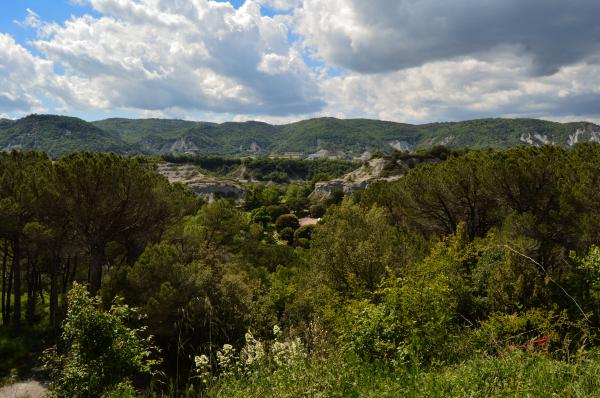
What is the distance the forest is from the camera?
27.0 ft

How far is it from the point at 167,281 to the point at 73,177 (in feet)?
24.4

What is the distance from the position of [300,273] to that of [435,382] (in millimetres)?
18665

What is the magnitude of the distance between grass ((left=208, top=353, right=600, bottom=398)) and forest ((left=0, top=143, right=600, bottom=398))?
10 cm

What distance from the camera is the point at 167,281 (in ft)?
62.4

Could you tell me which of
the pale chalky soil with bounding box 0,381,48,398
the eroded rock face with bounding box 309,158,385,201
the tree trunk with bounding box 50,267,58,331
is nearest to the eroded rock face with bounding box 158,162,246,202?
the eroded rock face with bounding box 309,158,385,201

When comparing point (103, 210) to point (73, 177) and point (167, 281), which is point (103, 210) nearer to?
point (73, 177)

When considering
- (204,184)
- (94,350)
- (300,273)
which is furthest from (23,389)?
(204,184)

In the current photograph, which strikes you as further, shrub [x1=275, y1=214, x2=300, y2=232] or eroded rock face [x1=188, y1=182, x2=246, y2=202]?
eroded rock face [x1=188, y1=182, x2=246, y2=202]

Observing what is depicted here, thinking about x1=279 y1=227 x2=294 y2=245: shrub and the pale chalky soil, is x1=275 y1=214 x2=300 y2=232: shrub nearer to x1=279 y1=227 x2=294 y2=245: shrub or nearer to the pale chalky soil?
x1=279 y1=227 x2=294 y2=245: shrub

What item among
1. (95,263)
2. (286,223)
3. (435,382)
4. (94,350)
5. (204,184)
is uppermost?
(435,382)

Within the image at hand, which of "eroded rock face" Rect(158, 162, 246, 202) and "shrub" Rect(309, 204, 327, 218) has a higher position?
"eroded rock face" Rect(158, 162, 246, 202)

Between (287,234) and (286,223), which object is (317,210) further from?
(287,234)

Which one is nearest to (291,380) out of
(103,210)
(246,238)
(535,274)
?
(535,274)

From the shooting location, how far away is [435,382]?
4781 mm
